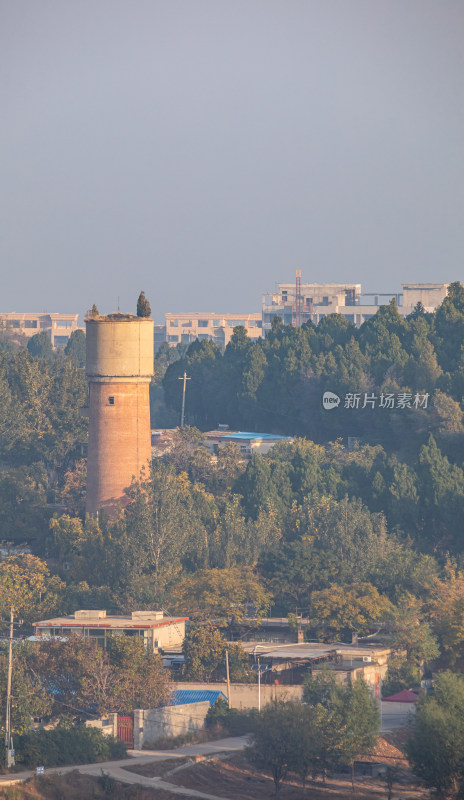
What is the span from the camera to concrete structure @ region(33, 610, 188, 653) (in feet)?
175

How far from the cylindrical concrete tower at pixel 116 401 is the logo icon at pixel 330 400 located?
20.4 m

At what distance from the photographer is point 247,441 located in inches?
3219

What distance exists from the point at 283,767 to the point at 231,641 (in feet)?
38.5

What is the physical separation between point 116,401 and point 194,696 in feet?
58.5

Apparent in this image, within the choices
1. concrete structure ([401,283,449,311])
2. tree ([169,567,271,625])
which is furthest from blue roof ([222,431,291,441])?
concrete structure ([401,283,449,311])

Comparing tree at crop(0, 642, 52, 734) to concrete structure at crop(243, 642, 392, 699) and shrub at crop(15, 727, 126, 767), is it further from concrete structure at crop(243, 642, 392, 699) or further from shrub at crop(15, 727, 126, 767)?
concrete structure at crop(243, 642, 392, 699)

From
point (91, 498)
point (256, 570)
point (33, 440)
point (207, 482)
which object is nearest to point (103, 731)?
point (256, 570)

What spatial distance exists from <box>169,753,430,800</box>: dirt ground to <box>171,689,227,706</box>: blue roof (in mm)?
4381

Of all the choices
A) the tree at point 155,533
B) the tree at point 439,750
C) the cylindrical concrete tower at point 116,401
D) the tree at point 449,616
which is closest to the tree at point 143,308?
the cylindrical concrete tower at point 116,401

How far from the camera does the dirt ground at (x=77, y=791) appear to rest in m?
42.7

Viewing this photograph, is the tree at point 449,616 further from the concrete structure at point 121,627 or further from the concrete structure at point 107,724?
the concrete structure at point 107,724

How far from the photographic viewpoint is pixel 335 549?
62156 mm

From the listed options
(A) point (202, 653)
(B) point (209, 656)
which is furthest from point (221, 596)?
(A) point (202, 653)

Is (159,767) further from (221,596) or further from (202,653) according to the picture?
(221,596)
